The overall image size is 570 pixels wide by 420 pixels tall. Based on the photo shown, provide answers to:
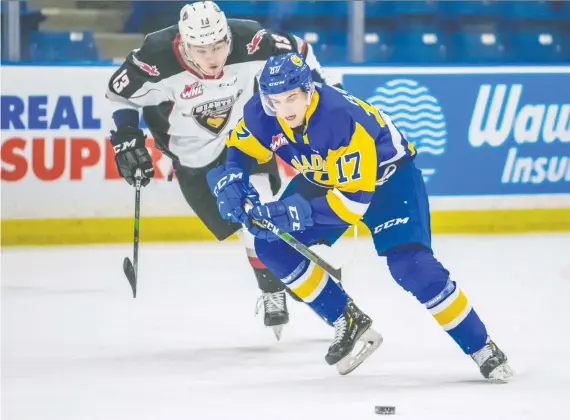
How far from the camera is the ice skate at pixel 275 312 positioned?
4.79m

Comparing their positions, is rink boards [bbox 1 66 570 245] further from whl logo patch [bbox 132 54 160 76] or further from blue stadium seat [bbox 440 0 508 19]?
whl logo patch [bbox 132 54 160 76]

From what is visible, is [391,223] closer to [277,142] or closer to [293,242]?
[293,242]

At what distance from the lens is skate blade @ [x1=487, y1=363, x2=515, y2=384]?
3939mm

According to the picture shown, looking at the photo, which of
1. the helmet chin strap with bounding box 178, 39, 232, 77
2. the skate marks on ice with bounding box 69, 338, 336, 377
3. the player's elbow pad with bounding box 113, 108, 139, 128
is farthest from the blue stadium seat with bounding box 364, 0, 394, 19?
the skate marks on ice with bounding box 69, 338, 336, 377

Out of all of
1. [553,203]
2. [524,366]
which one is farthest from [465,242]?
[524,366]

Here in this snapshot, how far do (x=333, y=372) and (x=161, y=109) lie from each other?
1.50 meters

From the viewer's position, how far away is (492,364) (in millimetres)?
3938

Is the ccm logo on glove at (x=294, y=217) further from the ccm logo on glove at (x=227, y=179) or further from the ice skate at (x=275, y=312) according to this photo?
the ice skate at (x=275, y=312)

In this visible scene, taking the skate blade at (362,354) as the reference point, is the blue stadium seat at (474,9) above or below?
above

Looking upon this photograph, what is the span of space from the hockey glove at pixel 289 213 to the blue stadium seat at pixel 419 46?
4.07 m

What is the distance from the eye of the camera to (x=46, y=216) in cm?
691

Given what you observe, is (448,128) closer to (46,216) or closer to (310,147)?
(46,216)

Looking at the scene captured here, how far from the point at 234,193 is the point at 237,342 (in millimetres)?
918

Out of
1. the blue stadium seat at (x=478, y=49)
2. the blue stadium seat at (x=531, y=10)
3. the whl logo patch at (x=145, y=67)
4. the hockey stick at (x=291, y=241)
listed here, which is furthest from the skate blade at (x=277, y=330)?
the blue stadium seat at (x=531, y=10)
